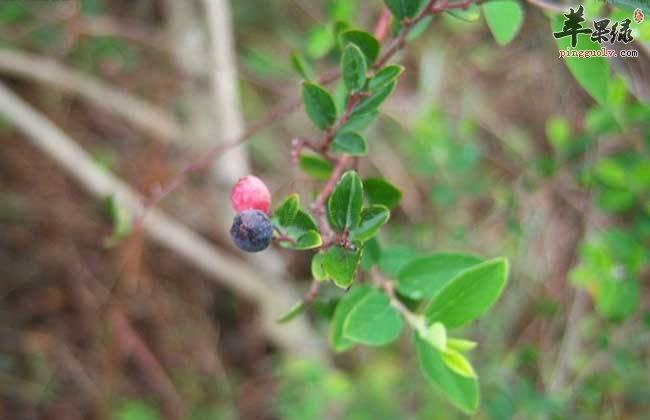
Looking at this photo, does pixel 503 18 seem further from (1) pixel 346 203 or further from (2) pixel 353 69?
(1) pixel 346 203

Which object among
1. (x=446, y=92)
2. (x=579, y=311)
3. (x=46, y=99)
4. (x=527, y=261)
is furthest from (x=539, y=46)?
(x=46, y=99)

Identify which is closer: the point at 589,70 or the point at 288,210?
the point at 288,210

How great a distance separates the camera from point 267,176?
239 cm

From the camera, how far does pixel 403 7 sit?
772 millimetres

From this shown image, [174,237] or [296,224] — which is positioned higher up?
[296,224]

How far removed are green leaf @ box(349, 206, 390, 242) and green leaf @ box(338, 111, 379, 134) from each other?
13 centimetres

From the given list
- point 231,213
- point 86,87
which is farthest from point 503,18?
point 86,87

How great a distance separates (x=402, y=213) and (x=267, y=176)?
493 millimetres

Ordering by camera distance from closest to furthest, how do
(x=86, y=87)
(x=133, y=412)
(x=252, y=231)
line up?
(x=252, y=231) < (x=86, y=87) < (x=133, y=412)

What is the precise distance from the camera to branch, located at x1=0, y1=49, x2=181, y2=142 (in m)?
1.99

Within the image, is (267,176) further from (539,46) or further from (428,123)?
(539,46)

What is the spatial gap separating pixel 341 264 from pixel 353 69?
0.70ft

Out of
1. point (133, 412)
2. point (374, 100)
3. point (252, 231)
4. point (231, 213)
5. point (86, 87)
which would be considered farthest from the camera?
point (133, 412)

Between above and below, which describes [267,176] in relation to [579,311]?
below
